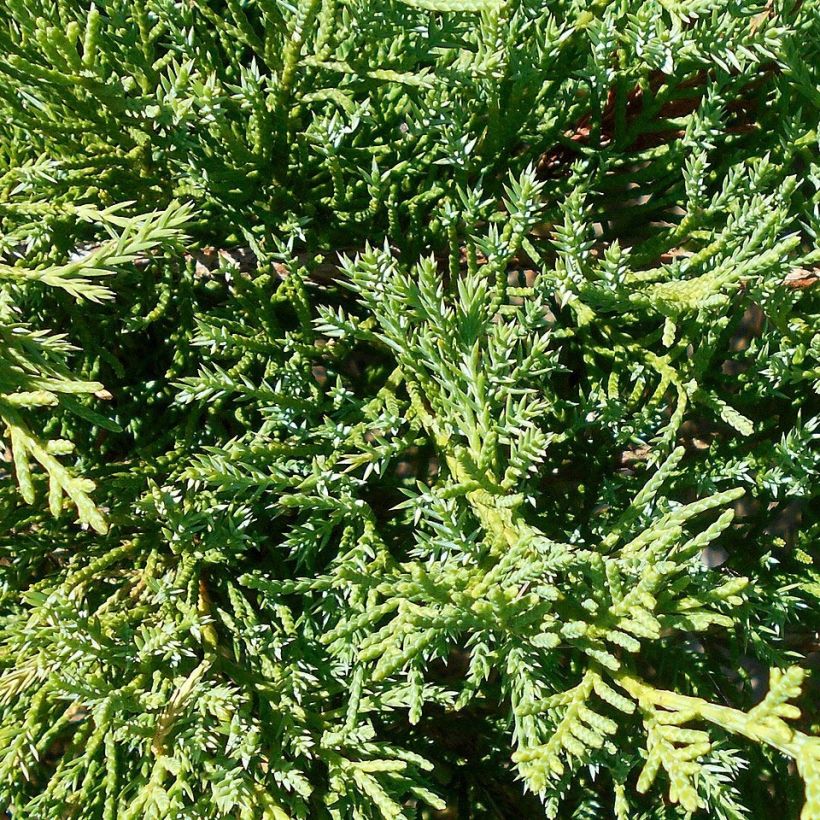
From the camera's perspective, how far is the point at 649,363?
1.57 meters

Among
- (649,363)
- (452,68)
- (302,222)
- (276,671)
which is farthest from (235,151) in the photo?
(276,671)

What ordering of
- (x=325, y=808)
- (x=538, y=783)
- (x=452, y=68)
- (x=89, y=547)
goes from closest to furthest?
(x=538, y=783), (x=452, y=68), (x=325, y=808), (x=89, y=547)

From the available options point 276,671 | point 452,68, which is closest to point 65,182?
point 452,68

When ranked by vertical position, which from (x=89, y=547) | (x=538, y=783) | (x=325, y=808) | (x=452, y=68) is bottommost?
(x=325, y=808)

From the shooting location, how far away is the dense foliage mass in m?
1.33

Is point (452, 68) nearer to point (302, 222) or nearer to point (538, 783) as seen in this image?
point (302, 222)

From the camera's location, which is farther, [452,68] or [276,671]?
[276,671]

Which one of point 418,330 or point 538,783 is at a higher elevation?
point 418,330

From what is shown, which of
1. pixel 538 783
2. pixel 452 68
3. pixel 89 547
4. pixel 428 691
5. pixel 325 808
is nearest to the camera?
pixel 538 783

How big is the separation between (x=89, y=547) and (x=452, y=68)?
1.33m

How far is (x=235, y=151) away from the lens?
151 centimetres

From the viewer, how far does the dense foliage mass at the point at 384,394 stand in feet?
4.35

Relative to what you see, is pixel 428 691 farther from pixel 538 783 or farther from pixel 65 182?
pixel 65 182

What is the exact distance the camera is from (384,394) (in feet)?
5.29
